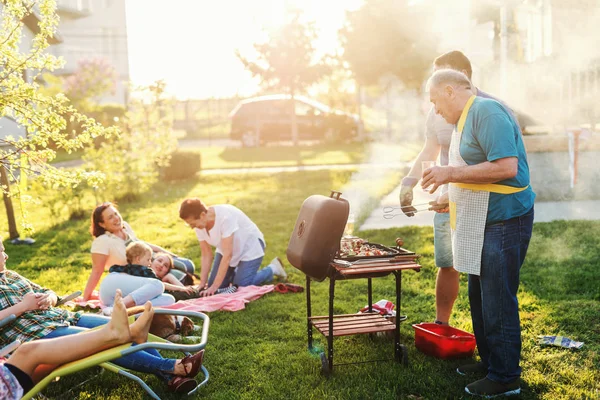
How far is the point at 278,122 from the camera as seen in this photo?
2022cm

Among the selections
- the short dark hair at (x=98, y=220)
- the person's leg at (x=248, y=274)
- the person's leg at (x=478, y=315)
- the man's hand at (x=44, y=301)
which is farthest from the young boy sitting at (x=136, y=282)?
the person's leg at (x=478, y=315)

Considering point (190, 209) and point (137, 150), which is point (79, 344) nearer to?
point (190, 209)

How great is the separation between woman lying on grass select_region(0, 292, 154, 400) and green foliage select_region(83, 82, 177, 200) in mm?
7578

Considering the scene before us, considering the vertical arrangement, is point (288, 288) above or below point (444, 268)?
below

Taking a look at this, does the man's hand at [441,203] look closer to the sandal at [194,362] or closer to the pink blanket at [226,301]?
the sandal at [194,362]

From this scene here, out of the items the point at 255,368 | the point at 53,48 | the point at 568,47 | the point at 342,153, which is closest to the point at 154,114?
the point at 342,153

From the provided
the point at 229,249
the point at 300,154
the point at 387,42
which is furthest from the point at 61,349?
the point at 387,42

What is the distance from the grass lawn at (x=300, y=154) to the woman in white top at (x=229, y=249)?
8769 mm

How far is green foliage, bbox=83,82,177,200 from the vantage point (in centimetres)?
1114

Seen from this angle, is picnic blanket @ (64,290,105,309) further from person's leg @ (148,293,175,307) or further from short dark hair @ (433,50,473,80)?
short dark hair @ (433,50,473,80)

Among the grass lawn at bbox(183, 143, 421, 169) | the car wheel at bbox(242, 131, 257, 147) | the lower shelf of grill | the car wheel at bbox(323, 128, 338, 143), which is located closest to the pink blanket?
the lower shelf of grill

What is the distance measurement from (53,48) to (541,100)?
2490 cm

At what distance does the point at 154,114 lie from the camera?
12.9 metres

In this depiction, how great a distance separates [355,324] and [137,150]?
8597 millimetres
